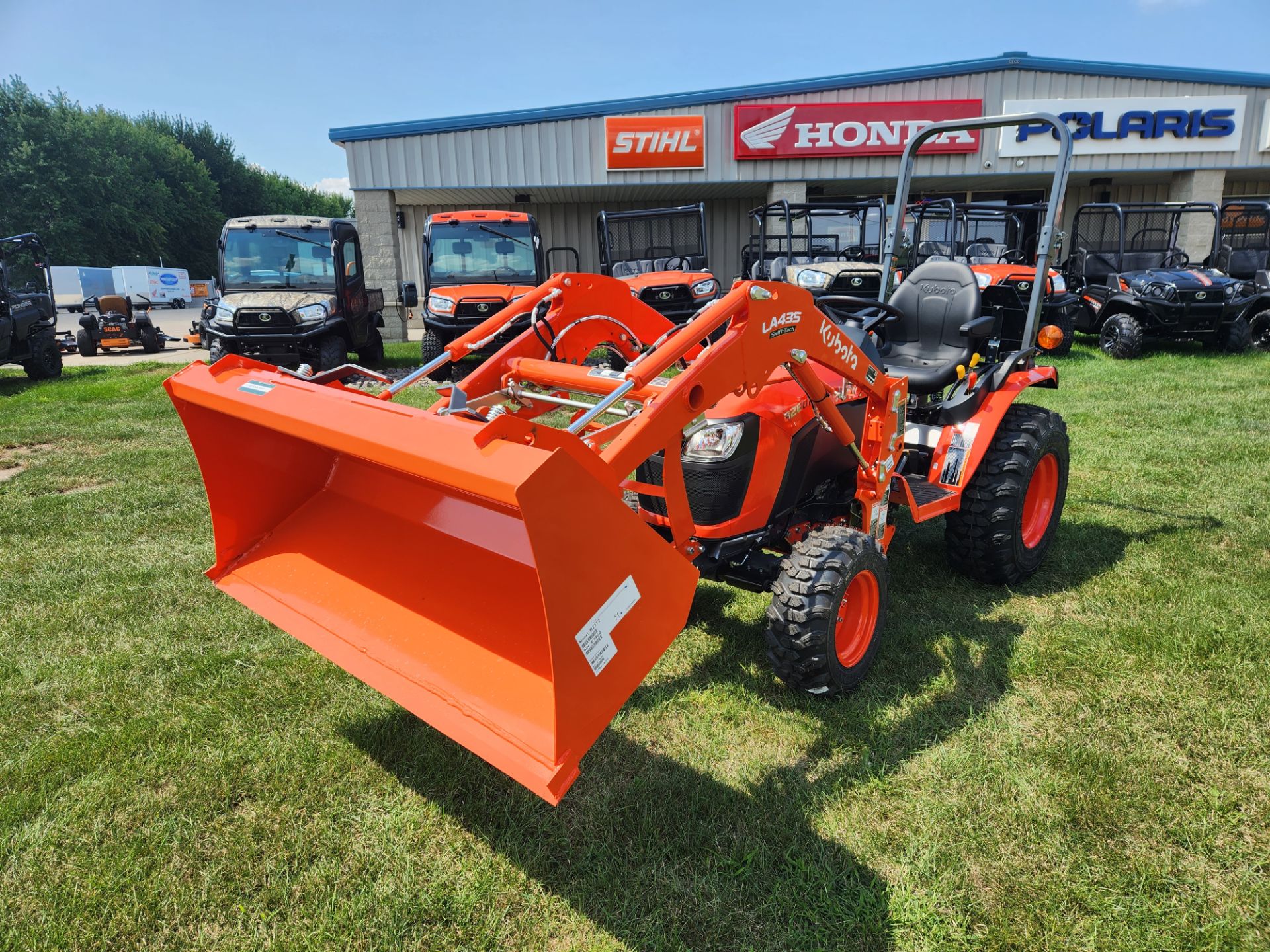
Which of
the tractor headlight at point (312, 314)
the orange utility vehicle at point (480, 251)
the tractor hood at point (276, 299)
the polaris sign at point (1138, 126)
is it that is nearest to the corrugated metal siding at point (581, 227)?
the polaris sign at point (1138, 126)

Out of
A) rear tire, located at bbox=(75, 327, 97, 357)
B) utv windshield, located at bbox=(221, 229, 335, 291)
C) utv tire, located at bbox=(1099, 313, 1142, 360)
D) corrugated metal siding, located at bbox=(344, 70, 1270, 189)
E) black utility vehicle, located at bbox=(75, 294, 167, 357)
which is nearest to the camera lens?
utv tire, located at bbox=(1099, 313, 1142, 360)

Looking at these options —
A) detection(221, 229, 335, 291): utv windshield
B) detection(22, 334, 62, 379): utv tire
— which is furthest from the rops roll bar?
detection(22, 334, 62, 379): utv tire

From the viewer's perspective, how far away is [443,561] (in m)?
2.74

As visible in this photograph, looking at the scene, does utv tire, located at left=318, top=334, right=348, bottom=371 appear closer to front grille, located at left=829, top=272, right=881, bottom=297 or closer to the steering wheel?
front grille, located at left=829, top=272, right=881, bottom=297

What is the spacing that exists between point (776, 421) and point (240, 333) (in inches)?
352

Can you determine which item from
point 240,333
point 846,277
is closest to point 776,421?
point 846,277

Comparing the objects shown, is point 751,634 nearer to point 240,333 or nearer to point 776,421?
point 776,421

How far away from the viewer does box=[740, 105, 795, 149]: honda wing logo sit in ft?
49.9

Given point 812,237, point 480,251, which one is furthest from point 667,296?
point 480,251

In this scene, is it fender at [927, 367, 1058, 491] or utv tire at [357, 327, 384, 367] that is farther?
→ utv tire at [357, 327, 384, 367]

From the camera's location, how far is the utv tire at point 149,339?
15.2 m

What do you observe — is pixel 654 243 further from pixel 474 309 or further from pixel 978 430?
pixel 978 430

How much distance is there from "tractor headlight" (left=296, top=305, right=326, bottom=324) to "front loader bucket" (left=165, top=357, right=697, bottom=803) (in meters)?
7.73

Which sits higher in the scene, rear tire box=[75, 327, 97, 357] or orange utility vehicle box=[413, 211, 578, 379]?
orange utility vehicle box=[413, 211, 578, 379]
